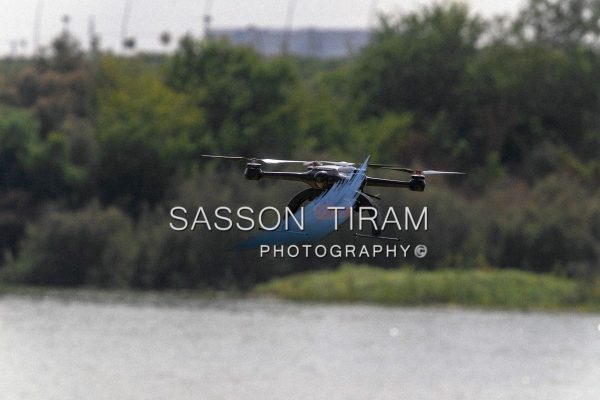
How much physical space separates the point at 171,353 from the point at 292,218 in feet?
137

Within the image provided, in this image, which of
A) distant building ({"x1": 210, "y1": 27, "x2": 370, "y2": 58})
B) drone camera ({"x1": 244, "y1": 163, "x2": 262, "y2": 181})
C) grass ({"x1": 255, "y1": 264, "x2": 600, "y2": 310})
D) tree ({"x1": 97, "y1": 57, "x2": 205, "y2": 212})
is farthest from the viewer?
distant building ({"x1": 210, "y1": 27, "x2": 370, "y2": 58})

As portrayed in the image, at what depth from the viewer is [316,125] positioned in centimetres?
7500

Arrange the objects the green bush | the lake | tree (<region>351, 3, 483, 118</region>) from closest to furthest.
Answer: the lake
the green bush
tree (<region>351, 3, 483, 118</region>)

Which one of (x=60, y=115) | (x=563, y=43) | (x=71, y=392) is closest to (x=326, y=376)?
(x=71, y=392)

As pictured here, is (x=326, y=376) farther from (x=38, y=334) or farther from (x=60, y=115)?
(x=60, y=115)

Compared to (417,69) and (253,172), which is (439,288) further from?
(253,172)

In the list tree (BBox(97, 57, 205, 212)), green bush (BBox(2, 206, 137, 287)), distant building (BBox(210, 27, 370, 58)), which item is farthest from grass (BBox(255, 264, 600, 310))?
distant building (BBox(210, 27, 370, 58))

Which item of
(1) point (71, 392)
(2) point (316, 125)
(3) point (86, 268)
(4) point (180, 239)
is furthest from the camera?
(2) point (316, 125)

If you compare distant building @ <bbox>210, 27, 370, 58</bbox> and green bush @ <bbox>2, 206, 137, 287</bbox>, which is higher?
distant building @ <bbox>210, 27, 370, 58</bbox>

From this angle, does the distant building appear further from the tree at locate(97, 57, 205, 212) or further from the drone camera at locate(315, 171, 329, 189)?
the drone camera at locate(315, 171, 329, 189)

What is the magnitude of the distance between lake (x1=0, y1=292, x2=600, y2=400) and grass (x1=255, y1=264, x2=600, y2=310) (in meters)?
0.67

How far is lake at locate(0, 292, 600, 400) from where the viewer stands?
47031 millimetres

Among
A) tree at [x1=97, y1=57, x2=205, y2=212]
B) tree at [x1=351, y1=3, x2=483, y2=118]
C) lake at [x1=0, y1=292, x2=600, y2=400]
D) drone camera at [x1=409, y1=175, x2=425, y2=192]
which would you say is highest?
drone camera at [x1=409, y1=175, x2=425, y2=192]

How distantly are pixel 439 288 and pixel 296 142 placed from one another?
1232 centimetres
